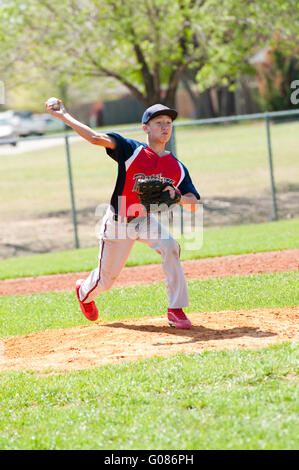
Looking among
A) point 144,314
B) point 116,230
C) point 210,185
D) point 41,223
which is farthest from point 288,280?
point 210,185

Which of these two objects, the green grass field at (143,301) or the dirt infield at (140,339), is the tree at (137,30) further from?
the dirt infield at (140,339)

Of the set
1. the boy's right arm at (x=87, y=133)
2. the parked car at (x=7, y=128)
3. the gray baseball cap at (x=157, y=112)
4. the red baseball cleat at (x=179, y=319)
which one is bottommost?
the red baseball cleat at (x=179, y=319)

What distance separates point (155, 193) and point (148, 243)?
2.22 feet

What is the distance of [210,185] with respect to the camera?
20969 millimetres

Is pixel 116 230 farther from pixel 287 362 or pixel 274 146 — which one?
pixel 274 146

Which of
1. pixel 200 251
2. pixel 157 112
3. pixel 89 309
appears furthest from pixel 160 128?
pixel 200 251

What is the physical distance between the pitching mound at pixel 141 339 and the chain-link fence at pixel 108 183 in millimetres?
7574

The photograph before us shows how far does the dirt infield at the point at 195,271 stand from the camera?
9516 millimetres

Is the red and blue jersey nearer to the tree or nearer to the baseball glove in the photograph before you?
the baseball glove

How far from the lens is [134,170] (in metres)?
6.14

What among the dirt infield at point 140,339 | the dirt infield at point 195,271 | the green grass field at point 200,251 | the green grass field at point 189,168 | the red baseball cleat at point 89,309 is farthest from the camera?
the green grass field at point 189,168

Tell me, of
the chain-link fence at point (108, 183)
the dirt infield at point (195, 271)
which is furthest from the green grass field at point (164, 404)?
the chain-link fence at point (108, 183)

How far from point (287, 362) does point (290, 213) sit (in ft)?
39.5

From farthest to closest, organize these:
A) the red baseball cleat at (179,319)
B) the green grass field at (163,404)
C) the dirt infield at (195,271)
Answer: the dirt infield at (195,271) < the red baseball cleat at (179,319) < the green grass field at (163,404)
